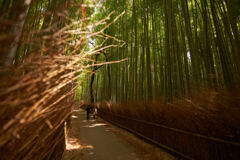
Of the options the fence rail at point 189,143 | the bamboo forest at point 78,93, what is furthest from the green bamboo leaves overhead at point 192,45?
the fence rail at point 189,143

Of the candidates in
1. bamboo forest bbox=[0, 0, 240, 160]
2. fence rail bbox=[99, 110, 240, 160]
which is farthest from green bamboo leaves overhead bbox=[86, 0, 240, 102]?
fence rail bbox=[99, 110, 240, 160]

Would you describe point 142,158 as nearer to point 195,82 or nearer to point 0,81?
point 195,82

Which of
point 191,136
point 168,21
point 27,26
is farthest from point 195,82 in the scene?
point 27,26

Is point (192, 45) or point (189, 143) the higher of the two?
point (192, 45)

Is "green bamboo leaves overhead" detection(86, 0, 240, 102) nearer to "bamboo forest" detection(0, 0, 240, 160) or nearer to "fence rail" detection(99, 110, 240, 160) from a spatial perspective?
"bamboo forest" detection(0, 0, 240, 160)

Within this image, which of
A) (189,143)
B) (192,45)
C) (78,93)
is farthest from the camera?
(192,45)

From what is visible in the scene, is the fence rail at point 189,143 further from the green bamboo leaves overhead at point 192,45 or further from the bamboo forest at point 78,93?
the green bamboo leaves overhead at point 192,45

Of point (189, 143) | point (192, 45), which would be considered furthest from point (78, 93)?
point (192, 45)

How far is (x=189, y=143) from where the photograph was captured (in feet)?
9.09

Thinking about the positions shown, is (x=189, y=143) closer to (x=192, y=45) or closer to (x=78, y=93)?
(x=192, y=45)

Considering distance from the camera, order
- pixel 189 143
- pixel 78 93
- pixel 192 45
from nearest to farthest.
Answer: pixel 189 143
pixel 78 93
pixel 192 45

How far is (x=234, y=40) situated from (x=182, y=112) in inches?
71.9

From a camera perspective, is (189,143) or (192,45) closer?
(189,143)

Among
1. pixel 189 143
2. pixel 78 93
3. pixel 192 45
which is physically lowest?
pixel 189 143
